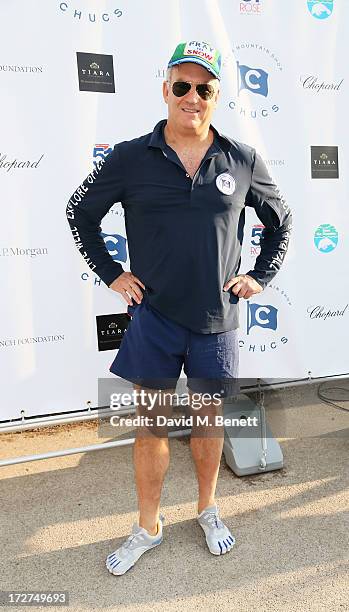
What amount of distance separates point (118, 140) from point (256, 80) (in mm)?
853

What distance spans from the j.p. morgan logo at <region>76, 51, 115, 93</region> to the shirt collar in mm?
749

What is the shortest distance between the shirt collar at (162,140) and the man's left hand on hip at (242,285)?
1.68 ft

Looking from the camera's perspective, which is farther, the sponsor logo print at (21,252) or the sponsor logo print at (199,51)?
the sponsor logo print at (21,252)

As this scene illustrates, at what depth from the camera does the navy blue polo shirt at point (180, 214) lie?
1.89m

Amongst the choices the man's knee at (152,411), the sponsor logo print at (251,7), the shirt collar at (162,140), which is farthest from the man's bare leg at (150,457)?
the sponsor logo print at (251,7)

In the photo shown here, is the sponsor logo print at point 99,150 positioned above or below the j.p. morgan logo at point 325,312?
above

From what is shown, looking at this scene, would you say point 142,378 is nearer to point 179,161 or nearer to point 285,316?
point 179,161

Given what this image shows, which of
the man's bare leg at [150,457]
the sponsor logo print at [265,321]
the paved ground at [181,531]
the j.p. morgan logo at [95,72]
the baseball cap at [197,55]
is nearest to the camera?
the baseball cap at [197,55]

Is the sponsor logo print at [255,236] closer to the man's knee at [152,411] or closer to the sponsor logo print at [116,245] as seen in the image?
the sponsor logo print at [116,245]

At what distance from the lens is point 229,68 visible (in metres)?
2.77

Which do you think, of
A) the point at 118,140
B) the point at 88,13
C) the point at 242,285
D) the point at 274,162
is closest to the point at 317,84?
the point at 274,162

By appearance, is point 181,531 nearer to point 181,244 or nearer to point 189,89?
point 181,244

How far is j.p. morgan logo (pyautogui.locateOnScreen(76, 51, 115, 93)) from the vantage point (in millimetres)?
2510

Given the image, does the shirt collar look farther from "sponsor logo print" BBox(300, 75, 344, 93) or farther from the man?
"sponsor logo print" BBox(300, 75, 344, 93)
